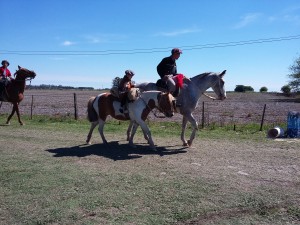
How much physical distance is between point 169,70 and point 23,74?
744cm

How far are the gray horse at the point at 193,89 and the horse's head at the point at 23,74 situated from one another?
20.6 feet

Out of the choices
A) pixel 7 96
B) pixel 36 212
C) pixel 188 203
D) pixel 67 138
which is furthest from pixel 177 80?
pixel 7 96

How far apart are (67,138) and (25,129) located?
2.78 meters

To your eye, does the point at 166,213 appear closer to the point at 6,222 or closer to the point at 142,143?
the point at 6,222

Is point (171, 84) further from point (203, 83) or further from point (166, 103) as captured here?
point (203, 83)

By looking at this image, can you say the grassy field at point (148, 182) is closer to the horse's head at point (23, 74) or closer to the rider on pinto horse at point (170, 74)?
the rider on pinto horse at point (170, 74)

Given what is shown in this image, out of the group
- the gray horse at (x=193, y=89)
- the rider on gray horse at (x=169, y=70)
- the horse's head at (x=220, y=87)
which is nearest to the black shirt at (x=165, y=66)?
the rider on gray horse at (x=169, y=70)

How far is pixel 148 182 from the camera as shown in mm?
6367

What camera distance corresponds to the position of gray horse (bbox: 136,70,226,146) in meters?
Answer: 9.91

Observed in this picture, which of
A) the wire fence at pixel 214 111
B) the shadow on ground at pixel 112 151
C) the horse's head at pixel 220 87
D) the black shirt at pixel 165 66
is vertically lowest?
the shadow on ground at pixel 112 151

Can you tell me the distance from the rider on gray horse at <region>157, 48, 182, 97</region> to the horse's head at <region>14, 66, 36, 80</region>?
6922 mm

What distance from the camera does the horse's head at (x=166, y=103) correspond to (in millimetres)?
8938

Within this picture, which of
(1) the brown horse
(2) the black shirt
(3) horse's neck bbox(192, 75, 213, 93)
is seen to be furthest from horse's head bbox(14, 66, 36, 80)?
(3) horse's neck bbox(192, 75, 213, 93)

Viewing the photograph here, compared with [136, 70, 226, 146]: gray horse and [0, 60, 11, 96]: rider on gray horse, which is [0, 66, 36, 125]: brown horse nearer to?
[0, 60, 11, 96]: rider on gray horse
